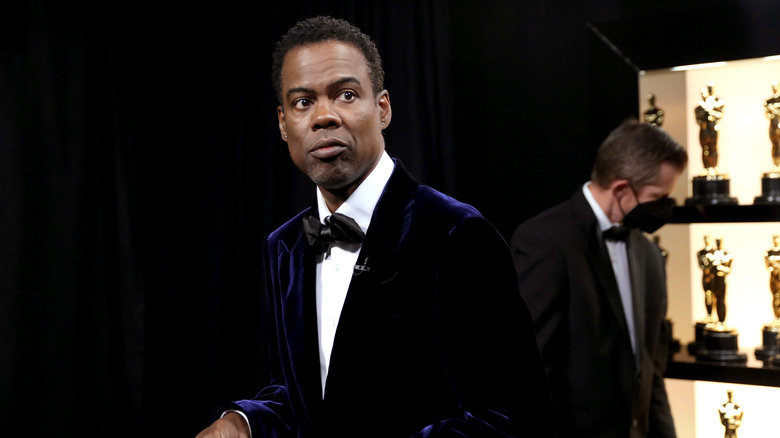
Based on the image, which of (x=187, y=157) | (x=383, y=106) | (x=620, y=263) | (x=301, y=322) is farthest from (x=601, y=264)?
(x=187, y=157)

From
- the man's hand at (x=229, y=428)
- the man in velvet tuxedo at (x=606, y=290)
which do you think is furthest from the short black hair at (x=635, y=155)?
the man's hand at (x=229, y=428)

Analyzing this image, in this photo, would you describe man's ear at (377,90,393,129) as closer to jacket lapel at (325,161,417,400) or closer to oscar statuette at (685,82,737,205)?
jacket lapel at (325,161,417,400)

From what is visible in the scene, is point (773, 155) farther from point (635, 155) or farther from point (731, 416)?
point (731, 416)

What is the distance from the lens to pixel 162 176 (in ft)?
11.6

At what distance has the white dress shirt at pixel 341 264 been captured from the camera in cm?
134

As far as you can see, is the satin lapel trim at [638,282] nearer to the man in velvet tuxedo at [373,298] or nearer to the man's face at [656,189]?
the man's face at [656,189]

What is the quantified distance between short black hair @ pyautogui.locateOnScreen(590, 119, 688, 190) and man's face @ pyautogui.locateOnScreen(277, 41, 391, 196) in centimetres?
151

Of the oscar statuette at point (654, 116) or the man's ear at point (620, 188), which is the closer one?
the man's ear at point (620, 188)

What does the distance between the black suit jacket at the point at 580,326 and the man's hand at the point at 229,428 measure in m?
1.17

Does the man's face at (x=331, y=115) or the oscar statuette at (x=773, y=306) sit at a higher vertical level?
the man's face at (x=331, y=115)

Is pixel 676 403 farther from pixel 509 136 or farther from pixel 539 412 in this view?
pixel 539 412

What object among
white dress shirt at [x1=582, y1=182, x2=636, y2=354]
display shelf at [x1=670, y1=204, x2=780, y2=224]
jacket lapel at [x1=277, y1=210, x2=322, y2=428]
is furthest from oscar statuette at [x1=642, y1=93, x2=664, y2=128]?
jacket lapel at [x1=277, y1=210, x2=322, y2=428]

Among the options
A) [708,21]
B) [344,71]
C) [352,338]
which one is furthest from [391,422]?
[708,21]

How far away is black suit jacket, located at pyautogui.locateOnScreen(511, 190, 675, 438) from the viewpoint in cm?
236
